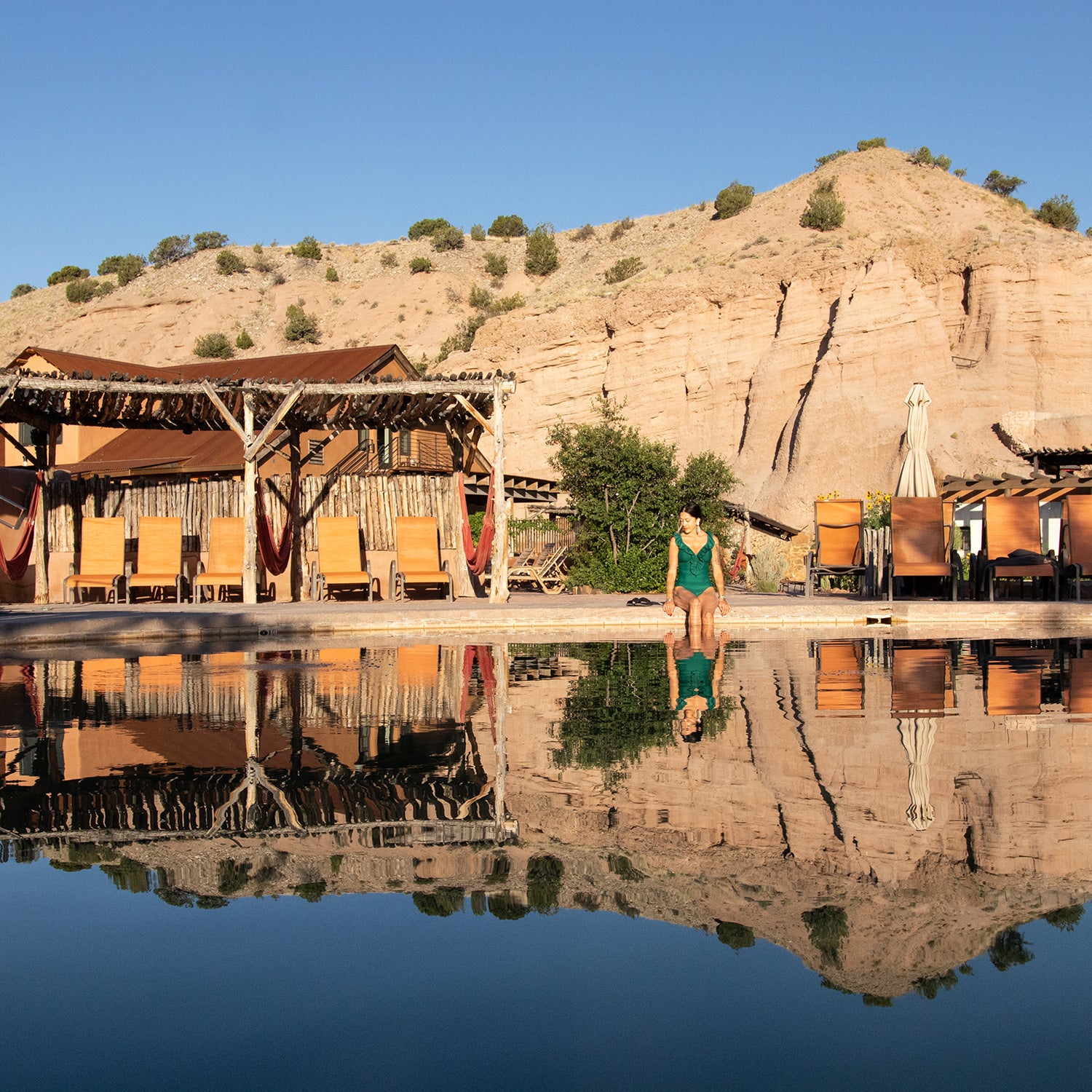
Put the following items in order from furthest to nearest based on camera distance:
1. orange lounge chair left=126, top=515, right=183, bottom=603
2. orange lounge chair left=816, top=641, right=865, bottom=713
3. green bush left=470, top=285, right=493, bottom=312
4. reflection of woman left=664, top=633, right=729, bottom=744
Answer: green bush left=470, top=285, right=493, bottom=312 → orange lounge chair left=126, top=515, right=183, bottom=603 → orange lounge chair left=816, top=641, right=865, bottom=713 → reflection of woman left=664, top=633, right=729, bottom=744

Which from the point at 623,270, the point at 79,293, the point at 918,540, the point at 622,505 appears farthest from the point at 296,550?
the point at 79,293

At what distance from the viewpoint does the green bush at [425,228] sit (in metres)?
71.9

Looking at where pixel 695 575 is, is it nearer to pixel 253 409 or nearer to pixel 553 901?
pixel 553 901

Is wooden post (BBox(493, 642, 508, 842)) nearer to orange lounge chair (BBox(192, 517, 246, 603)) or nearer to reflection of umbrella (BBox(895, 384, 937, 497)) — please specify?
orange lounge chair (BBox(192, 517, 246, 603))

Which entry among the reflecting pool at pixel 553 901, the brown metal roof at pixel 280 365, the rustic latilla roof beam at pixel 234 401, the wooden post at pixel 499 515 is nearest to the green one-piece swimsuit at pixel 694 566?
the reflecting pool at pixel 553 901

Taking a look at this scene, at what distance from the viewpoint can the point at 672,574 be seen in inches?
431

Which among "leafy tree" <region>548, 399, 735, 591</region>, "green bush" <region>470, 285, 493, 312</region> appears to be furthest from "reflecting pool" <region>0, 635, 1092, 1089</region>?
"green bush" <region>470, 285, 493, 312</region>

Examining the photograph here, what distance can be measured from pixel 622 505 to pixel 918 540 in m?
5.14

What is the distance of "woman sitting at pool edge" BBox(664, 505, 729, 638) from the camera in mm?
10617

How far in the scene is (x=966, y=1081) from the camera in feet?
7.03

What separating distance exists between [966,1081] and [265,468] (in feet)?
87.2

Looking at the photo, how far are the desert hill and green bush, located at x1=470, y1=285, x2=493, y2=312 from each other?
9.66 m

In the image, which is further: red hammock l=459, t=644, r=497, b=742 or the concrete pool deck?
the concrete pool deck

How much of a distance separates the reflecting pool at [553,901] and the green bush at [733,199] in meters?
48.4
